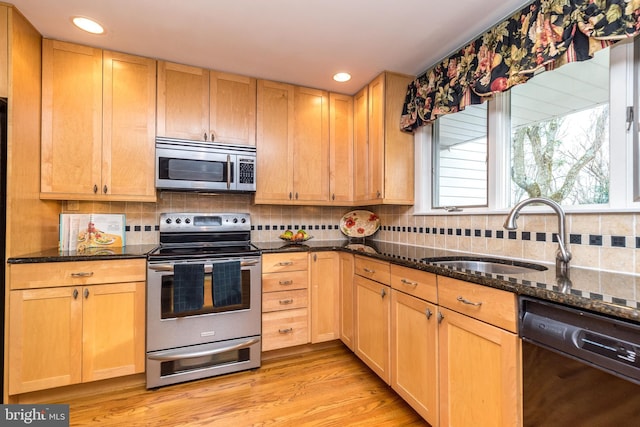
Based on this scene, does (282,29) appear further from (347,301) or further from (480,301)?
A: (347,301)

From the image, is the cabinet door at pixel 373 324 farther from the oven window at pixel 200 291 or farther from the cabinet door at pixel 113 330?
the cabinet door at pixel 113 330

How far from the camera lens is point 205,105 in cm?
238

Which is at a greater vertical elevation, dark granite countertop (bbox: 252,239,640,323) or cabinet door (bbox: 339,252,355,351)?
dark granite countertop (bbox: 252,239,640,323)

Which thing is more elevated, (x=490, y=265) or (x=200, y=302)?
(x=490, y=265)

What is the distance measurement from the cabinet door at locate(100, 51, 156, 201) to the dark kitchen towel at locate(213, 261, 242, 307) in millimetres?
803

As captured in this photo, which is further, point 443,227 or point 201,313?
point 443,227

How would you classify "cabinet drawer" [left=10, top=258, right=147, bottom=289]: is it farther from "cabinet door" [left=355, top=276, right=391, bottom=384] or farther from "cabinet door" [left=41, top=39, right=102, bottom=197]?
"cabinet door" [left=355, top=276, right=391, bottom=384]

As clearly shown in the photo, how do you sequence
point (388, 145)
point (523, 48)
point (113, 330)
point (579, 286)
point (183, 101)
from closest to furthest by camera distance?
point (579, 286), point (523, 48), point (113, 330), point (183, 101), point (388, 145)

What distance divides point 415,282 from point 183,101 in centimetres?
216

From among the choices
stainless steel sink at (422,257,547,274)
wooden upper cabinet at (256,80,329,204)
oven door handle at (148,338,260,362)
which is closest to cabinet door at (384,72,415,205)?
wooden upper cabinet at (256,80,329,204)

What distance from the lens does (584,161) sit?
1.48 meters

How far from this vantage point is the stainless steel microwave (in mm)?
2238

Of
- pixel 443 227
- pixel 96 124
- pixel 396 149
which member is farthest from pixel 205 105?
pixel 443 227

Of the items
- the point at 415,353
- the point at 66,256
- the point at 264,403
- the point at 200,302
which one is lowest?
the point at 264,403
